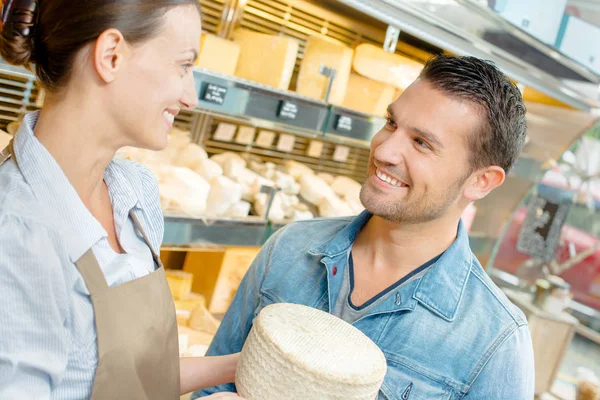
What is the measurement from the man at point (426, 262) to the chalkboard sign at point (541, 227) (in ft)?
10.9

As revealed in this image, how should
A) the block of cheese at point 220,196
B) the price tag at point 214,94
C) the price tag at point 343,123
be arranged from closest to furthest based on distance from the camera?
the price tag at point 214,94 → the block of cheese at point 220,196 → the price tag at point 343,123

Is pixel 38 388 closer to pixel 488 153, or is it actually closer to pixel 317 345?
pixel 317 345

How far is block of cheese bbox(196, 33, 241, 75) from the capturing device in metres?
2.24

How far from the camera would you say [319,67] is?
2621 millimetres

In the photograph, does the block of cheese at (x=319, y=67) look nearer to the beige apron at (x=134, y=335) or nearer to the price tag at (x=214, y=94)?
the price tag at (x=214, y=94)

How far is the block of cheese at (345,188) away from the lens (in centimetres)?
311

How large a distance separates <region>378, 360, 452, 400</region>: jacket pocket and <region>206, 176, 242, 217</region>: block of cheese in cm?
109

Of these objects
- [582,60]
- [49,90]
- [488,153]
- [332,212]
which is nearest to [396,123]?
[488,153]

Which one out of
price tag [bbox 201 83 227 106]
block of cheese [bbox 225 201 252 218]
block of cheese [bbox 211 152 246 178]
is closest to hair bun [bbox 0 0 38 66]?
price tag [bbox 201 83 227 106]

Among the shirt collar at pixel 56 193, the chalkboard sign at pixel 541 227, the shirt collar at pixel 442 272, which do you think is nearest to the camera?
the shirt collar at pixel 56 193

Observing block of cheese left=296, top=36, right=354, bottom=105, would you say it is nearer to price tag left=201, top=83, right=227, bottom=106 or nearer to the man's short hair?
price tag left=201, top=83, right=227, bottom=106

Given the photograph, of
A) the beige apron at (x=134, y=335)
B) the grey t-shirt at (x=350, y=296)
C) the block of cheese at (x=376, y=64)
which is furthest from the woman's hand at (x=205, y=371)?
the block of cheese at (x=376, y=64)

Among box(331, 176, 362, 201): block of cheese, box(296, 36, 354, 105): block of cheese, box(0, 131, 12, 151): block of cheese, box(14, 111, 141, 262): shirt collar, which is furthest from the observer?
box(331, 176, 362, 201): block of cheese

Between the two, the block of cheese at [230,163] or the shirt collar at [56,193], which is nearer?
the shirt collar at [56,193]
